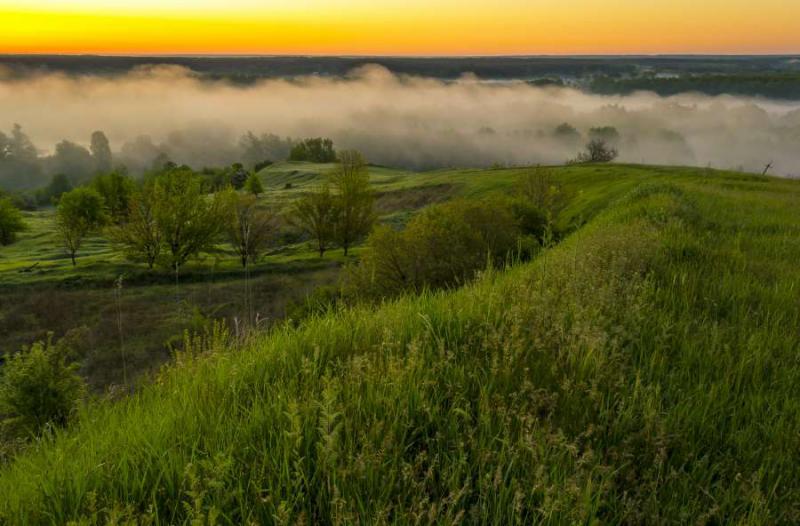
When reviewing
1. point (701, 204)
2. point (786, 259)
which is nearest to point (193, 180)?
point (701, 204)

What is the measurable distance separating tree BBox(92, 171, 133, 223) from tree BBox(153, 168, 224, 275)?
95.5ft

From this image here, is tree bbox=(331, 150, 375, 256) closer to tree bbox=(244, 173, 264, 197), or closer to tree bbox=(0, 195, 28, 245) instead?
tree bbox=(244, 173, 264, 197)

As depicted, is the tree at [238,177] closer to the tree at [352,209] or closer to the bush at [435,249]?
the tree at [352,209]

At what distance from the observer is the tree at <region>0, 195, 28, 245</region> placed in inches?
3157

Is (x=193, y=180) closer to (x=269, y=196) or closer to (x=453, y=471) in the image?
(x=269, y=196)

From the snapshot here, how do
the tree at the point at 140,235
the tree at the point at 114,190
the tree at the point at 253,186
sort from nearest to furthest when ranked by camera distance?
the tree at the point at 140,235 → the tree at the point at 114,190 → the tree at the point at 253,186

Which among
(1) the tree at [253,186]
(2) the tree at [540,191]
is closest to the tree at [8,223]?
(1) the tree at [253,186]

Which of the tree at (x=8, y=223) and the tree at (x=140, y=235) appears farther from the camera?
the tree at (x=8, y=223)

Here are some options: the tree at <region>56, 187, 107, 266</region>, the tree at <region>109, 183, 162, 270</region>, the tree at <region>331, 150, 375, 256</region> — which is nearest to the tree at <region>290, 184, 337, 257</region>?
the tree at <region>331, 150, 375, 256</region>

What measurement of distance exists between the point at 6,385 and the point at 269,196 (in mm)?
92188

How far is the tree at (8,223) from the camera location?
8019 cm

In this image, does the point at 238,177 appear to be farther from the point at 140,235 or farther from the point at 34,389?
the point at 34,389

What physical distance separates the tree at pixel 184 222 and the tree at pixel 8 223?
41.5m

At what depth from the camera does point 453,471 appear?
94.0 inches
